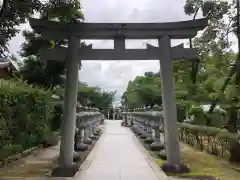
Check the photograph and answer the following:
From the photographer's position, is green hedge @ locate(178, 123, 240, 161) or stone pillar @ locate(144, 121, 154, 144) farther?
stone pillar @ locate(144, 121, 154, 144)

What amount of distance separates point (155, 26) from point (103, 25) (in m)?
1.44

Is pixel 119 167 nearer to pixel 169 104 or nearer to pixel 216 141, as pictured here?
pixel 169 104

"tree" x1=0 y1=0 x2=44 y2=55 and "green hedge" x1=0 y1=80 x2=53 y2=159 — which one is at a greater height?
"tree" x1=0 y1=0 x2=44 y2=55

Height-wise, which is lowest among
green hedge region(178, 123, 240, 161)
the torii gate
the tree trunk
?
green hedge region(178, 123, 240, 161)

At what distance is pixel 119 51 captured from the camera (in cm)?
982

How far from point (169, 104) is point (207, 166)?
94.8 inches

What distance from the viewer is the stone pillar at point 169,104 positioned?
32.0 ft

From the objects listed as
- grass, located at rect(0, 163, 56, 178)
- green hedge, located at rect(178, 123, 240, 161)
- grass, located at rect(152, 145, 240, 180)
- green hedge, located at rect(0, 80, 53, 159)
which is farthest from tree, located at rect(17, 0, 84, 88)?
grass, located at rect(152, 145, 240, 180)

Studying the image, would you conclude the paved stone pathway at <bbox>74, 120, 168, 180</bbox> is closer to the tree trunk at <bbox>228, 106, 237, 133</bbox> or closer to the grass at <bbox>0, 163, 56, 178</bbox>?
the grass at <bbox>0, 163, 56, 178</bbox>

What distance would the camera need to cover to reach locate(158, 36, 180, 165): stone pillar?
384 inches

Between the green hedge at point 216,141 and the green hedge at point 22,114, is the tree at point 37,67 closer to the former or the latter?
the green hedge at point 22,114

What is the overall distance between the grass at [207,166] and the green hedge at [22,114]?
192 inches

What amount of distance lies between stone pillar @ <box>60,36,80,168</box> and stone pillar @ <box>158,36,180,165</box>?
242 centimetres

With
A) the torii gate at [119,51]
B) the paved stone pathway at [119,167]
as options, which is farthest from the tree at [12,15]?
the paved stone pathway at [119,167]
